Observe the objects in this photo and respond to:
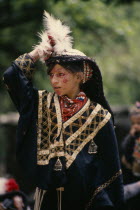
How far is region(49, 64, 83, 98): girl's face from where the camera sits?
324cm

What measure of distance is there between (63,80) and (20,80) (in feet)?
1.19

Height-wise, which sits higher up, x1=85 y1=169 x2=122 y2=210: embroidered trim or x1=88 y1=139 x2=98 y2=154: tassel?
x1=88 y1=139 x2=98 y2=154: tassel

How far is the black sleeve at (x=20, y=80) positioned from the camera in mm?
3145

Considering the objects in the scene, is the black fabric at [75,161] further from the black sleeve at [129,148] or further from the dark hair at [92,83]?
the black sleeve at [129,148]

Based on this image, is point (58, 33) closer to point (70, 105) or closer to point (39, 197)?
point (70, 105)

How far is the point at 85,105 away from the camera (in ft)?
11.0

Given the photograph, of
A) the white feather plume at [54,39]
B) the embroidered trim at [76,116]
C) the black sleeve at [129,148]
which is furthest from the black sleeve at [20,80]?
the black sleeve at [129,148]

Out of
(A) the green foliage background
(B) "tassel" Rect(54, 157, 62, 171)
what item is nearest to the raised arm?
(B) "tassel" Rect(54, 157, 62, 171)

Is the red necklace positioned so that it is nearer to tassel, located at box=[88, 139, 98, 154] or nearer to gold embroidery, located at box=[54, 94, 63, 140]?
gold embroidery, located at box=[54, 94, 63, 140]

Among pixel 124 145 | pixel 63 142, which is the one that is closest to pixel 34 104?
pixel 63 142

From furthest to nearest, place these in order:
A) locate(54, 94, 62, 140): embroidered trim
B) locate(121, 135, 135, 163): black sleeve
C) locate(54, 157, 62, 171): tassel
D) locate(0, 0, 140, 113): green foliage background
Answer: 1. locate(0, 0, 140, 113): green foliage background
2. locate(121, 135, 135, 163): black sleeve
3. locate(54, 94, 62, 140): embroidered trim
4. locate(54, 157, 62, 171): tassel

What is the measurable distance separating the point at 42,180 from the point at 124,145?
2.93 meters

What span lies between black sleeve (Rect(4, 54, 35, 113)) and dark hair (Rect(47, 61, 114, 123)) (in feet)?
0.66

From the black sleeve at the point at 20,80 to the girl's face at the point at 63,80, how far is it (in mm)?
197
